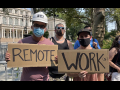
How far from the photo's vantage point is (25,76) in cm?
199

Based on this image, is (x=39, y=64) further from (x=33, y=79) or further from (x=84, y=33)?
(x=84, y=33)

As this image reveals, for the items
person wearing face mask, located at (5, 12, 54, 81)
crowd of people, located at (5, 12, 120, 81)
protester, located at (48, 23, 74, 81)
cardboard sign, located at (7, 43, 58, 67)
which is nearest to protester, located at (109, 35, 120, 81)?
crowd of people, located at (5, 12, 120, 81)

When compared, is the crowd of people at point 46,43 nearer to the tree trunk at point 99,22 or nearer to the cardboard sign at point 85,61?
the cardboard sign at point 85,61

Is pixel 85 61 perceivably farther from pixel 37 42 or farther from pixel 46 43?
pixel 37 42

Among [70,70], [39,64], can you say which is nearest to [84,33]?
[70,70]

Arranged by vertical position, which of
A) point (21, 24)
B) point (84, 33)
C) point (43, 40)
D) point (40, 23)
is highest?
point (21, 24)

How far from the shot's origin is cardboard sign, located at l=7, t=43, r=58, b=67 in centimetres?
190

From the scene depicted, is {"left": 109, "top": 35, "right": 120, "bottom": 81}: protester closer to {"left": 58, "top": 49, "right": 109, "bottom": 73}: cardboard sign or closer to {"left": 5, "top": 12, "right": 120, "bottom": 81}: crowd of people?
{"left": 5, "top": 12, "right": 120, "bottom": 81}: crowd of people

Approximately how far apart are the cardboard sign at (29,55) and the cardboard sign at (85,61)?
243 mm

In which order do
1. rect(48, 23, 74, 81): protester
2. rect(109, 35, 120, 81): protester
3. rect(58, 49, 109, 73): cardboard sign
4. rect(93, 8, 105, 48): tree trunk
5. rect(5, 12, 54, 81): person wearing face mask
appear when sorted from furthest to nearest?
rect(93, 8, 105, 48): tree trunk → rect(48, 23, 74, 81): protester → rect(109, 35, 120, 81): protester → rect(5, 12, 54, 81): person wearing face mask → rect(58, 49, 109, 73): cardboard sign

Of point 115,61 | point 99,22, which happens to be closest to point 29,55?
point 115,61

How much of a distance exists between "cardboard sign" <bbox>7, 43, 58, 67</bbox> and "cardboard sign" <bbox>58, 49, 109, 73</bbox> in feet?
0.80

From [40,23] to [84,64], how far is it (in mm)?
1156

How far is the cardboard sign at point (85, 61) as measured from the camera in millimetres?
1827
